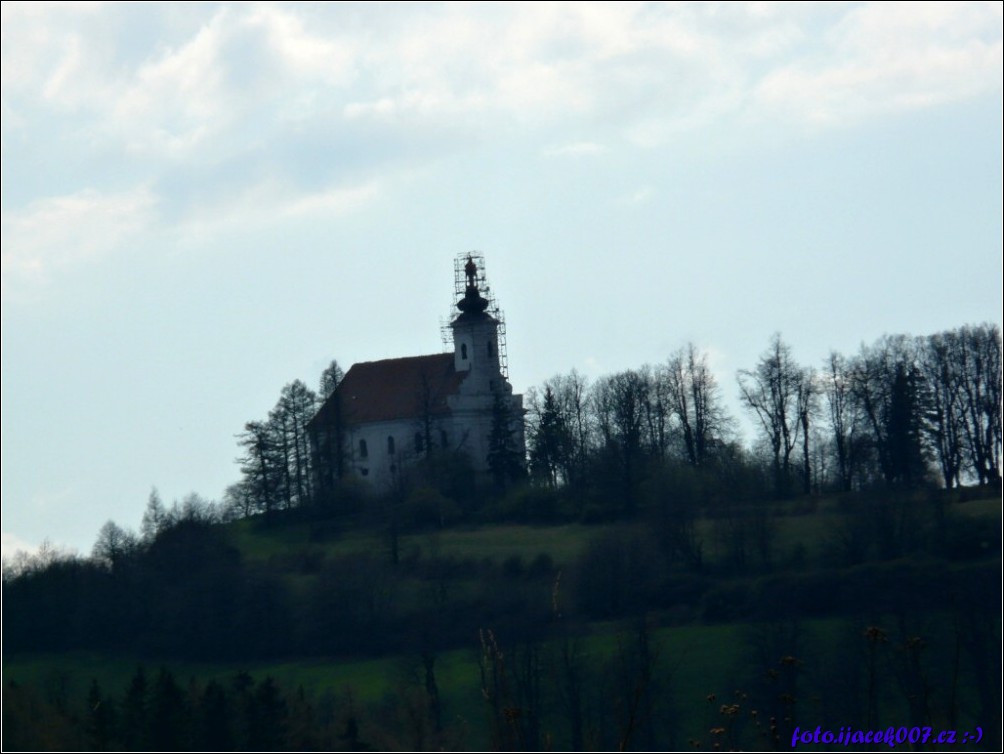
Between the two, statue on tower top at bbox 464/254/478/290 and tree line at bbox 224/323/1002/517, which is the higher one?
statue on tower top at bbox 464/254/478/290

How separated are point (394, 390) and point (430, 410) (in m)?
3.44

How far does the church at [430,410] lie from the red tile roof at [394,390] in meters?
0.05

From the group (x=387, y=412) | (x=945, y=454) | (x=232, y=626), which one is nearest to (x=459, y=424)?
(x=387, y=412)

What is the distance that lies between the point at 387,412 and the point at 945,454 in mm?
26420

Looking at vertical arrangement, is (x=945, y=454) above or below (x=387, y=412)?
below

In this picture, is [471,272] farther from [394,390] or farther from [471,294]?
[394,390]

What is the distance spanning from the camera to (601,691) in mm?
37281

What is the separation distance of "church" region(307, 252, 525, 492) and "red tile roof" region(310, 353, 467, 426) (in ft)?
0.16

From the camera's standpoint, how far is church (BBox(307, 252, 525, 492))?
73.6 m

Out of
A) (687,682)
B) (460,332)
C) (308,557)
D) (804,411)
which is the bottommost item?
(687,682)

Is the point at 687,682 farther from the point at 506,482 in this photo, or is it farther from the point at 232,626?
the point at 506,482

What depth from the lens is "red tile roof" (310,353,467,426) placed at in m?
76.2

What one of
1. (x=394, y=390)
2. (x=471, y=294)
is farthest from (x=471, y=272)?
(x=394, y=390)

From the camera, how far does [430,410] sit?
76.2m
